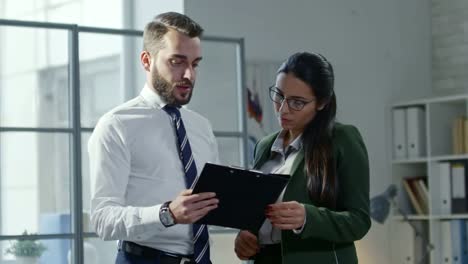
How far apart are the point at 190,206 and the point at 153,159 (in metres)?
0.27

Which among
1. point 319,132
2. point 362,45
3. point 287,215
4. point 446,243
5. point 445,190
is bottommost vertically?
point 446,243

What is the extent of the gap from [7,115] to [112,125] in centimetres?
197

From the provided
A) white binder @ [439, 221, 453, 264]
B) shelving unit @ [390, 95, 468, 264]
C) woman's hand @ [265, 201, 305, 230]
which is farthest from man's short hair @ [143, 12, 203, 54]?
white binder @ [439, 221, 453, 264]

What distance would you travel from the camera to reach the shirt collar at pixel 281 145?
2785 millimetres

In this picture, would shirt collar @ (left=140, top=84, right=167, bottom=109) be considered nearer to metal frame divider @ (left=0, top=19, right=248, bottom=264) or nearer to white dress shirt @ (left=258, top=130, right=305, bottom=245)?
white dress shirt @ (left=258, top=130, right=305, bottom=245)

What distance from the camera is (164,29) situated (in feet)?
8.70

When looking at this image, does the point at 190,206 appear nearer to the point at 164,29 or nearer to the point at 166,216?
the point at 166,216

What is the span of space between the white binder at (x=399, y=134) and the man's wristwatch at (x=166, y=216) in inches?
167

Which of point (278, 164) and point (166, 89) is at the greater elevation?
point (166, 89)

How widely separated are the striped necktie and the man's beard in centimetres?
5

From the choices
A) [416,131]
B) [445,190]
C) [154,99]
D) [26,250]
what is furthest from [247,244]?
[416,131]

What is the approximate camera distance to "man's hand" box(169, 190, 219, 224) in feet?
7.85

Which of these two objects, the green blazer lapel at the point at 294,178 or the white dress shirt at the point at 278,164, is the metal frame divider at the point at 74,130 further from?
the green blazer lapel at the point at 294,178

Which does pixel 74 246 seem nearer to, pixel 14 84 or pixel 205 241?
pixel 14 84
